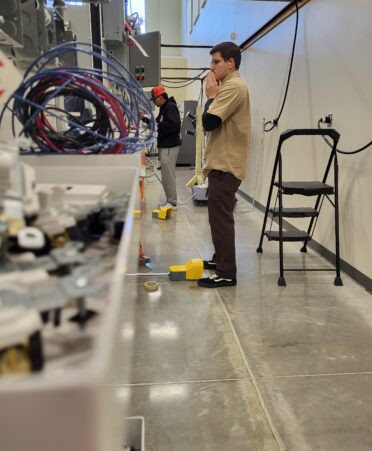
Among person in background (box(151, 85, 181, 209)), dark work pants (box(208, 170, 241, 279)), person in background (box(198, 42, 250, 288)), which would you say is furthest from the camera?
person in background (box(151, 85, 181, 209))

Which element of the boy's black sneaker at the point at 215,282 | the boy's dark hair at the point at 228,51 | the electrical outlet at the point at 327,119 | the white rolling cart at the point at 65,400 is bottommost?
the boy's black sneaker at the point at 215,282

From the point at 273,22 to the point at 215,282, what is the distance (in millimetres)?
2715

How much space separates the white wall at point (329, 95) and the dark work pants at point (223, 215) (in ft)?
2.57

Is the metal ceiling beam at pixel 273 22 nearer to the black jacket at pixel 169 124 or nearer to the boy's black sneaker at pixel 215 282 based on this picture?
the black jacket at pixel 169 124

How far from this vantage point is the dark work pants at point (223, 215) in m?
2.10

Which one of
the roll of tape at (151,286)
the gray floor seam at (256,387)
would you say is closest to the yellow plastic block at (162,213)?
the roll of tape at (151,286)

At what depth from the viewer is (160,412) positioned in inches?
48.6

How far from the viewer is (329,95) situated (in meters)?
2.57

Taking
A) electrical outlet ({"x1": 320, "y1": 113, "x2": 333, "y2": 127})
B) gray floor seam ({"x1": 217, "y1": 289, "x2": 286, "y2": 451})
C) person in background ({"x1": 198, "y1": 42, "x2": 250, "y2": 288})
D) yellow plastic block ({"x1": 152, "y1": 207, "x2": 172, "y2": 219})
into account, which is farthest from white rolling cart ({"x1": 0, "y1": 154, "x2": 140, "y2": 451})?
yellow plastic block ({"x1": 152, "y1": 207, "x2": 172, "y2": 219})

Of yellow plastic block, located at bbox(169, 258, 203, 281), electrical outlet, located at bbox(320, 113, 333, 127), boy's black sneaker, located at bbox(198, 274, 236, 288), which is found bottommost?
boy's black sneaker, located at bbox(198, 274, 236, 288)

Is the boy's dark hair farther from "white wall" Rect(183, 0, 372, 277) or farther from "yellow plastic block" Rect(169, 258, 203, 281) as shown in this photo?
"yellow plastic block" Rect(169, 258, 203, 281)

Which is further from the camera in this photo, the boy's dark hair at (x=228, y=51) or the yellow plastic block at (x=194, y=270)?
the yellow plastic block at (x=194, y=270)

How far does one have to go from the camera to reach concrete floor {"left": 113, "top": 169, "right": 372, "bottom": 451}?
116 centimetres

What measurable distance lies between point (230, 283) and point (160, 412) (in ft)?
3.62
